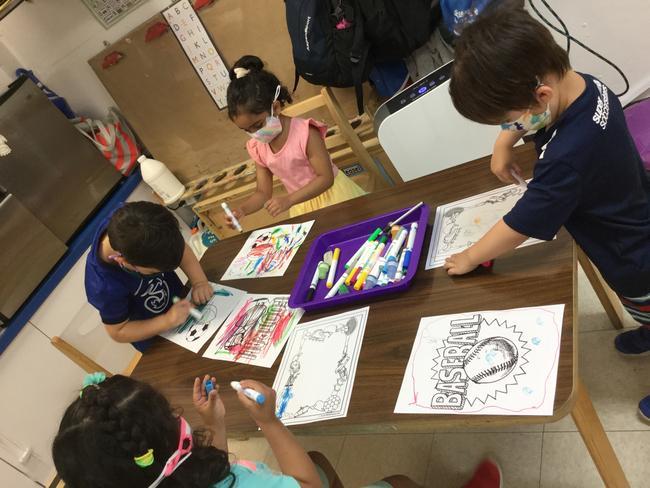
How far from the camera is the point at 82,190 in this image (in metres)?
2.78

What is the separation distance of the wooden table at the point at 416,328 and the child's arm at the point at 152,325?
0.40 feet

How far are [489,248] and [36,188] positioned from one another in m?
2.47

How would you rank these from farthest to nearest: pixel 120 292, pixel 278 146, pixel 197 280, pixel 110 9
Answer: pixel 110 9 < pixel 278 146 < pixel 197 280 < pixel 120 292

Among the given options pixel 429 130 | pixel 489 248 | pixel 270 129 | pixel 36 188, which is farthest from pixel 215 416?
pixel 36 188

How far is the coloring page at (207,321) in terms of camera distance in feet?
4.63

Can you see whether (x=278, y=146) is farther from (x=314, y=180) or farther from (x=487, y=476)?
(x=487, y=476)

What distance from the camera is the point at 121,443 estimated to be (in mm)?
721

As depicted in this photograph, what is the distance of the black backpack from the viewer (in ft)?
6.25

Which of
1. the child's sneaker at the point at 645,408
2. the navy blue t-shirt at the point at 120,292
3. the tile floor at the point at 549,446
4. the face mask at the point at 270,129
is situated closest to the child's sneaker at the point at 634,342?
the tile floor at the point at 549,446

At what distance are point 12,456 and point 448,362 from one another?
2.33 m

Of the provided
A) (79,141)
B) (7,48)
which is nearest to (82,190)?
(79,141)

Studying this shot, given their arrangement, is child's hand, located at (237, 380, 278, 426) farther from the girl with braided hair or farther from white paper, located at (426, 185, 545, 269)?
white paper, located at (426, 185, 545, 269)

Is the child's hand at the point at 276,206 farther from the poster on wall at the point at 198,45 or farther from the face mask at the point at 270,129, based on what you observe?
the poster on wall at the point at 198,45

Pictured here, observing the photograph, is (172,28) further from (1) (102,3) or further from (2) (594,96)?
(2) (594,96)
